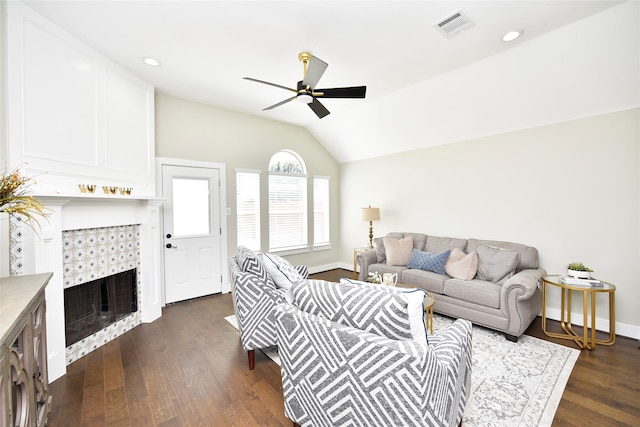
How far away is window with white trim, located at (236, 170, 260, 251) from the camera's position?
4.71 meters

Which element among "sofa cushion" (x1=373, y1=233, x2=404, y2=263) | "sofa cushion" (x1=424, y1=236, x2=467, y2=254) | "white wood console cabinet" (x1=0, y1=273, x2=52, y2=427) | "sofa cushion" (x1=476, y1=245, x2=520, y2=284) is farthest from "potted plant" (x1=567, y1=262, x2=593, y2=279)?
"white wood console cabinet" (x1=0, y1=273, x2=52, y2=427)

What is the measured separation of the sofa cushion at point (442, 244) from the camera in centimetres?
394

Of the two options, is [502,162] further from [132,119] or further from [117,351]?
[117,351]

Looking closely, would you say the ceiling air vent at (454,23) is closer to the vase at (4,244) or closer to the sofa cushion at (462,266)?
the sofa cushion at (462,266)

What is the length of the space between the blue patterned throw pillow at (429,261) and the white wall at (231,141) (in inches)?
92.9

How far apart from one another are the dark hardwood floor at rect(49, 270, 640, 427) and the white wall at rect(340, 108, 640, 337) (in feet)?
3.10

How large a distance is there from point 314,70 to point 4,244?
287 centimetres

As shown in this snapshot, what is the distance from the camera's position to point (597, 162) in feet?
10.0

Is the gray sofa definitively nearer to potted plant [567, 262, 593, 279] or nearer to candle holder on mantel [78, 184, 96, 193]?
potted plant [567, 262, 593, 279]

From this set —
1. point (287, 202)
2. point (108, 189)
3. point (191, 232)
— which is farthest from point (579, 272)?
point (108, 189)

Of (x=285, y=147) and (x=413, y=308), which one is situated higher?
(x=285, y=147)

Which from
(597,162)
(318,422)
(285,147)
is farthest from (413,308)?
(285,147)

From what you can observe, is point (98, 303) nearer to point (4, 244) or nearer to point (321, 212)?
point (4, 244)

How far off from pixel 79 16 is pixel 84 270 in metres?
2.32
